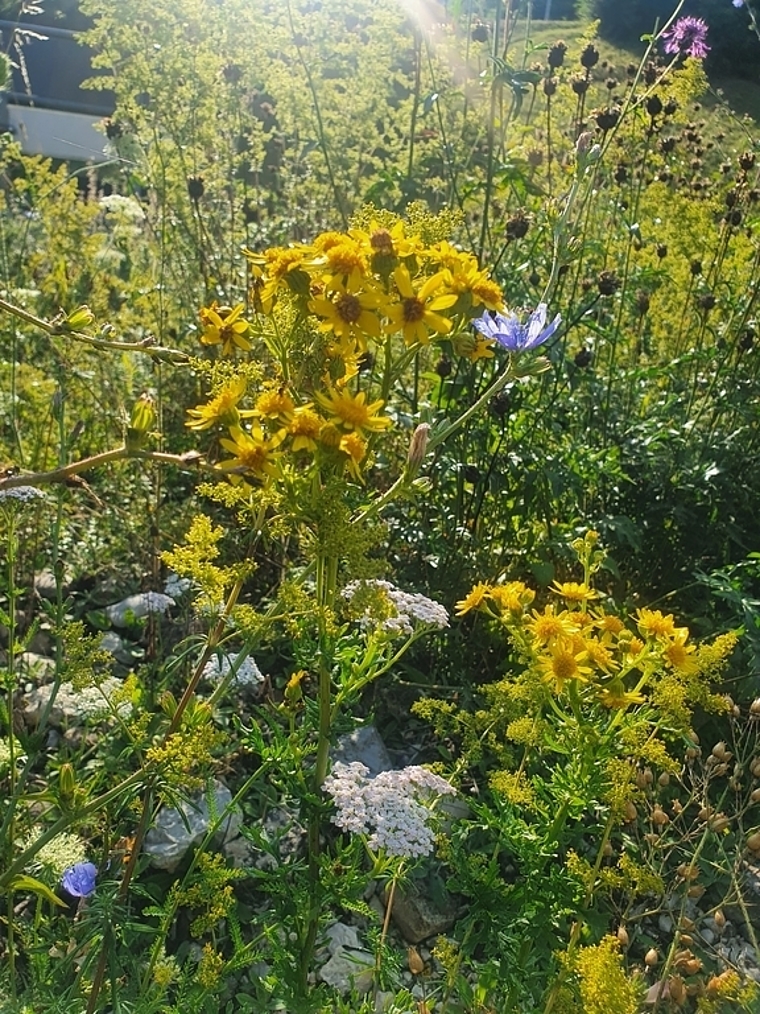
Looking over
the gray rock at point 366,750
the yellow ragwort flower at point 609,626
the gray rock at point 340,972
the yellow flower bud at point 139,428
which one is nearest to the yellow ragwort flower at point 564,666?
the yellow ragwort flower at point 609,626

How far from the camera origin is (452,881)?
5.30ft

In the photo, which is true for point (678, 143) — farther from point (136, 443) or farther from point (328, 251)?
point (136, 443)

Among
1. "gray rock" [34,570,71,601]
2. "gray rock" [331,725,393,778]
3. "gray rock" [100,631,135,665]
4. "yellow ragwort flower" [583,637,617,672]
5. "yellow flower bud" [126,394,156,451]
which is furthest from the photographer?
"gray rock" [34,570,71,601]

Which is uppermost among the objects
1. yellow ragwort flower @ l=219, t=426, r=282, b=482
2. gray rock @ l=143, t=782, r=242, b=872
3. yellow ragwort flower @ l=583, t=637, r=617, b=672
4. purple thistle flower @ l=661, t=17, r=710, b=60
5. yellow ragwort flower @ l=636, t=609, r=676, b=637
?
purple thistle flower @ l=661, t=17, r=710, b=60

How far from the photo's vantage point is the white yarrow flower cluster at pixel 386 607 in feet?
4.39

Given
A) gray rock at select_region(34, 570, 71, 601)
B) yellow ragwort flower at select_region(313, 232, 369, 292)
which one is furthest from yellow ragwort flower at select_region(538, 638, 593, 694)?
gray rock at select_region(34, 570, 71, 601)

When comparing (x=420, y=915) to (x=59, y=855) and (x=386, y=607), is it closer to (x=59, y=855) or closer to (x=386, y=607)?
(x=59, y=855)

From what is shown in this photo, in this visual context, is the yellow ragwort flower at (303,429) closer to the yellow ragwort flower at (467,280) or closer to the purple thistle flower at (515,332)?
the yellow ragwort flower at (467,280)

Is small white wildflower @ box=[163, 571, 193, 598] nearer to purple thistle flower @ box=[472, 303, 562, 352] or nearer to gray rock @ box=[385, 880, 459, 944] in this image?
gray rock @ box=[385, 880, 459, 944]

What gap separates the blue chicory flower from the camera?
61.4 inches

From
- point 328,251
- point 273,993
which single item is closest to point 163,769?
point 273,993

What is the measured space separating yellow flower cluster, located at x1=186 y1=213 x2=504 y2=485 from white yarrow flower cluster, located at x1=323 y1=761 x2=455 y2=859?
58cm

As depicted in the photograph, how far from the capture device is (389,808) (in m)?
1.54

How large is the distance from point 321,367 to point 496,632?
1401mm
